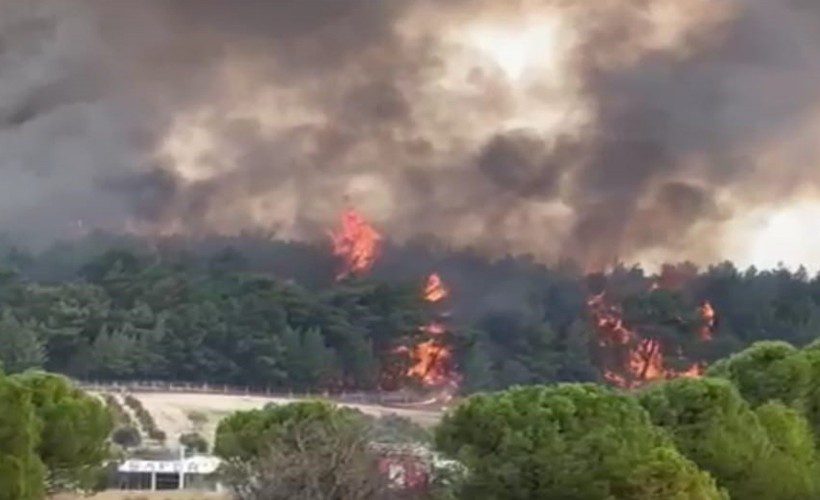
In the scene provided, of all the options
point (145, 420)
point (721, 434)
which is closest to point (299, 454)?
point (721, 434)

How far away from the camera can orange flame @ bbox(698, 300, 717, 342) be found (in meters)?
112

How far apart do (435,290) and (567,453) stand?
8257 cm

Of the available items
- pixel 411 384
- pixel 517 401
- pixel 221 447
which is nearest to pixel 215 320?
pixel 411 384

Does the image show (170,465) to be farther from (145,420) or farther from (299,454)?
(299,454)

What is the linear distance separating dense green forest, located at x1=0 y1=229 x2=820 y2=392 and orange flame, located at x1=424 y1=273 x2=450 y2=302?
0.92 metres

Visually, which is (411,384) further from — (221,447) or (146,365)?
(221,447)

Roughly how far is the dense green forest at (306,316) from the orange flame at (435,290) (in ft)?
3.01

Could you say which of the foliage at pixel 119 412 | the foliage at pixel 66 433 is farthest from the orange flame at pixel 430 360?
the foliage at pixel 66 433

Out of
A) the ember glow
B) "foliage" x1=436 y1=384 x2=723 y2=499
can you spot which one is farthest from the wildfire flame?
"foliage" x1=436 y1=384 x2=723 y2=499

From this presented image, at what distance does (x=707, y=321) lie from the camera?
4500 inches

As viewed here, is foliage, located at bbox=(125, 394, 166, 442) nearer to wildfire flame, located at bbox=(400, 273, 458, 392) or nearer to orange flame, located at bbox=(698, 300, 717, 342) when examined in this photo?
wildfire flame, located at bbox=(400, 273, 458, 392)

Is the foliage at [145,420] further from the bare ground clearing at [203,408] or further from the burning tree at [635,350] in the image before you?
the burning tree at [635,350]

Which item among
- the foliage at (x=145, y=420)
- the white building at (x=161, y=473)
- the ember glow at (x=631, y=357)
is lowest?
the white building at (x=161, y=473)

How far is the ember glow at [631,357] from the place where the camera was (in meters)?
108
